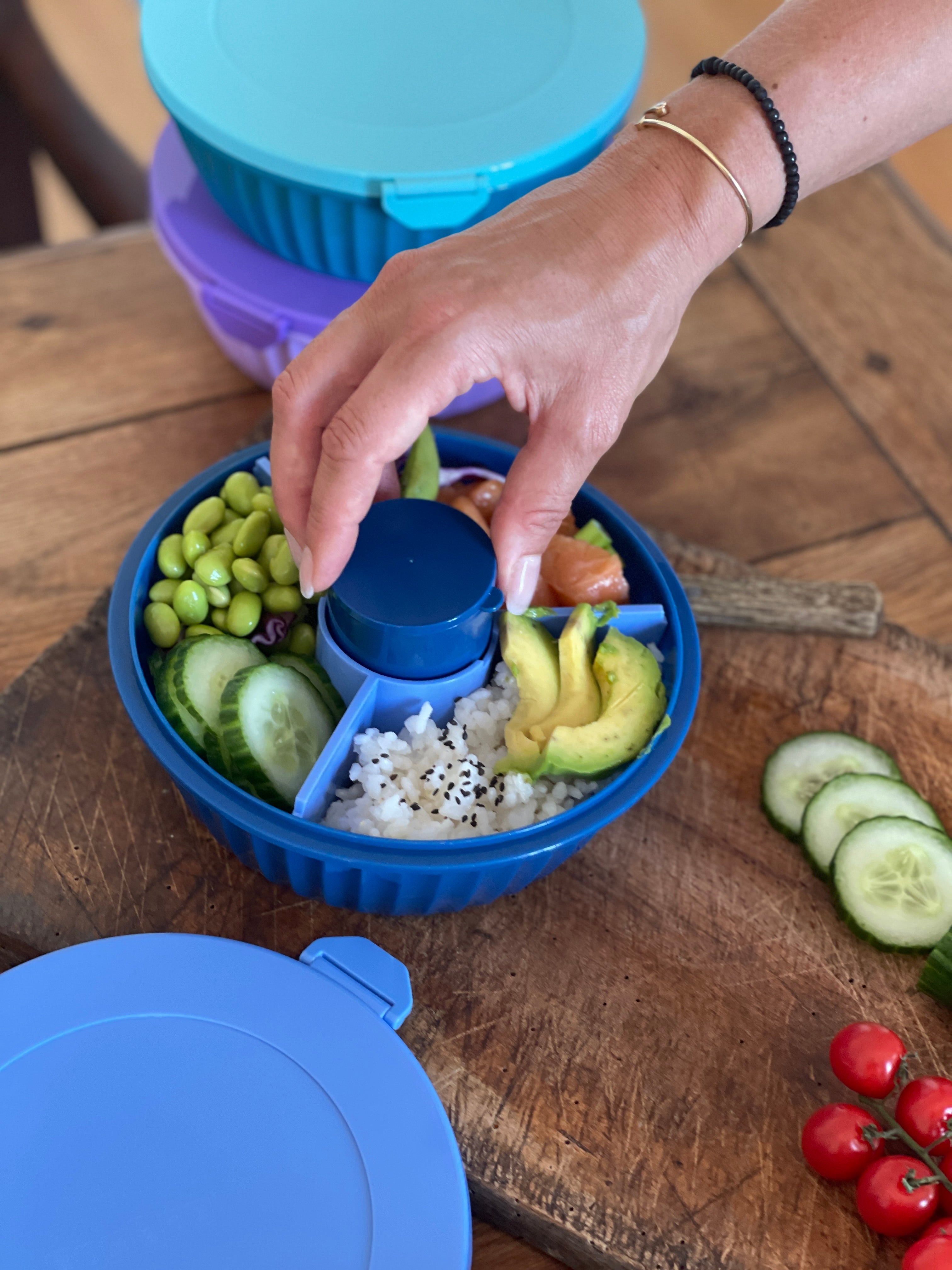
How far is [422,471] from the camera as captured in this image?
1348mm

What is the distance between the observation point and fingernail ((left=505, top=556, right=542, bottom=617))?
116 cm

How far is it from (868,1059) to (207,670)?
2.65 ft

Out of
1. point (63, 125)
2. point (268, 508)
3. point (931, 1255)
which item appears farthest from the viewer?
point (63, 125)

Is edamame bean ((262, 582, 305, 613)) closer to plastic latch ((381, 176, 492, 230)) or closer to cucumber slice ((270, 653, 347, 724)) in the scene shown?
cucumber slice ((270, 653, 347, 724))

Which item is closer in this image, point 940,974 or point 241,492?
point 940,974

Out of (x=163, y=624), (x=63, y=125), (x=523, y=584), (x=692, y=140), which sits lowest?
(x=63, y=125)

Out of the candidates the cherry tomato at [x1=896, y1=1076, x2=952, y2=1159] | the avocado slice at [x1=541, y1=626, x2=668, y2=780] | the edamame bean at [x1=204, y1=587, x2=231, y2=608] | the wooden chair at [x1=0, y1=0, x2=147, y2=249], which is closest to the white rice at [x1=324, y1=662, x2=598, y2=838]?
the avocado slice at [x1=541, y1=626, x2=668, y2=780]

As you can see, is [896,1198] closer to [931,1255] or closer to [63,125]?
[931,1255]

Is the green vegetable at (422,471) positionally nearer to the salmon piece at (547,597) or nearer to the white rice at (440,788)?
the salmon piece at (547,597)

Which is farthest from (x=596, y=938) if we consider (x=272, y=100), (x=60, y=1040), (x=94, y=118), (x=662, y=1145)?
(x=94, y=118)

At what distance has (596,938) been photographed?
48.7 inches

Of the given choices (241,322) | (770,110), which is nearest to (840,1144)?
(770,110)

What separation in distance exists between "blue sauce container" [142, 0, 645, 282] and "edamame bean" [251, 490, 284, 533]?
389mm

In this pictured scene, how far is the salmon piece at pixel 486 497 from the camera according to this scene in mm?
1365
